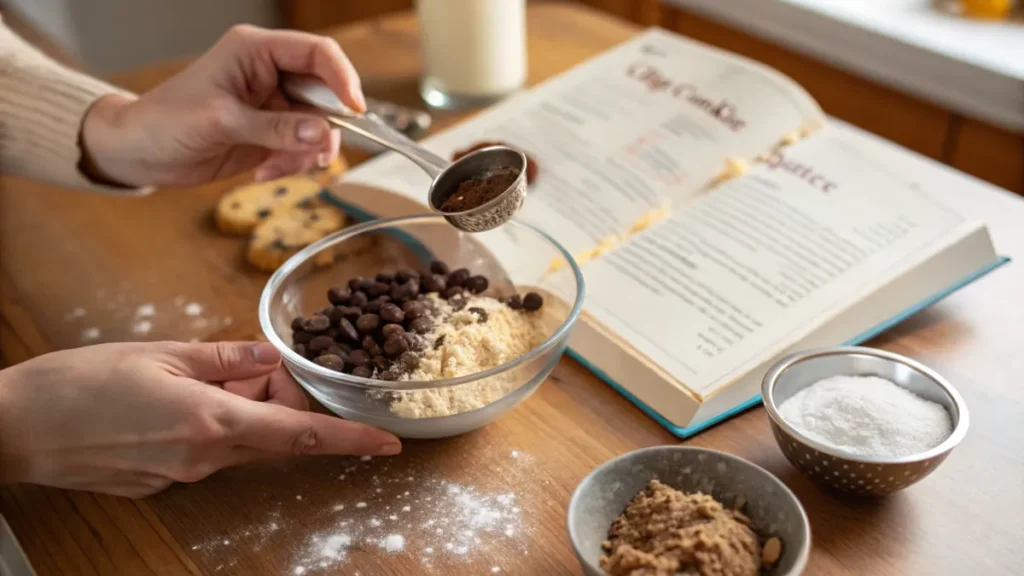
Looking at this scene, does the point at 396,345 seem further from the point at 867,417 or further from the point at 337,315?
the point at 867,417

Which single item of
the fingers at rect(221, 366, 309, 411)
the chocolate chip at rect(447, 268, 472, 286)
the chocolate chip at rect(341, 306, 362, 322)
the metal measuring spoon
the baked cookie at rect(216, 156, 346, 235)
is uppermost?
the metal measuring spoon

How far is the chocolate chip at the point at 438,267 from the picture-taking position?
36.1 inches

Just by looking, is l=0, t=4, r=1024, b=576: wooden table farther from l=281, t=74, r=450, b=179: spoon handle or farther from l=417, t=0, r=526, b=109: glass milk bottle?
l=417, t=0, r=526, b=109: glass milk bottle

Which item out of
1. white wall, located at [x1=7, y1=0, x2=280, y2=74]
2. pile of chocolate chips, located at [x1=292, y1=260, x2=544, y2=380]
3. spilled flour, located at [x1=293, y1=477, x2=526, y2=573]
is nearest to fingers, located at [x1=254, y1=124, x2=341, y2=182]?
pile of chocolate chips, located at [x1=292, y1=260, x2=544, y2=380]

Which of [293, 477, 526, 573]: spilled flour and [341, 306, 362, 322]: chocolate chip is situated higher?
[341, 306, 362, 322]: chocolate chip

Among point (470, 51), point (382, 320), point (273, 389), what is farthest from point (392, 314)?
point (470, 51)

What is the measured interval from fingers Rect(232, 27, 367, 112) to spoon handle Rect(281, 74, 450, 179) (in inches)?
0.5

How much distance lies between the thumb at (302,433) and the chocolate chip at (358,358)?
5 cm

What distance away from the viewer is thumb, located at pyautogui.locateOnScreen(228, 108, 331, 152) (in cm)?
101

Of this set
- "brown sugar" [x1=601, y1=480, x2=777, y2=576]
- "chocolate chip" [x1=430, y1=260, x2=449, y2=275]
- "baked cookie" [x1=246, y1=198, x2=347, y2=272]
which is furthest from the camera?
"baked cookie" [x1=246, y1=198, x2=347, y2=272]

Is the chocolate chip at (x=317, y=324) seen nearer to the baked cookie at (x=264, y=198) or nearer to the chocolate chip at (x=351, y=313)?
the chocolate chip at (x=351, y=313)

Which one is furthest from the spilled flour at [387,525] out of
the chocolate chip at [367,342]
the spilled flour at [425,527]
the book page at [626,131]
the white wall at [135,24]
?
the white wall at [135,24]

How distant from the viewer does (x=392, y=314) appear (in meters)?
0.83

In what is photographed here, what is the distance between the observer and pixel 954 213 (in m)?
0.98
